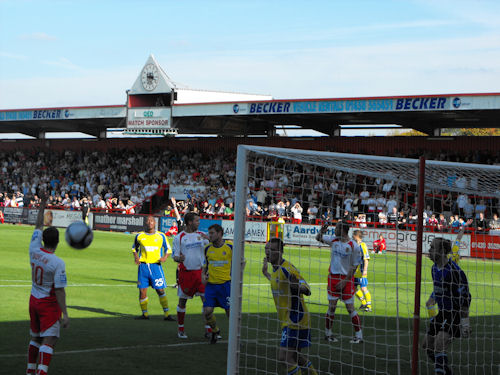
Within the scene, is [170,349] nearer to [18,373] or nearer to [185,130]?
[18,373]

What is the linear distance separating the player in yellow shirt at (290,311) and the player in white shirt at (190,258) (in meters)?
3.35

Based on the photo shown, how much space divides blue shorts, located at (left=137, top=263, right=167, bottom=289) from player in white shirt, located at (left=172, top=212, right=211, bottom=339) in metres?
1.01

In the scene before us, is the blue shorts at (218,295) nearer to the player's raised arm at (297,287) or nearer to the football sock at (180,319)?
the football sock at (180,319)

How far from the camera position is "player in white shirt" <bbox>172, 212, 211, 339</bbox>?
1113 cm

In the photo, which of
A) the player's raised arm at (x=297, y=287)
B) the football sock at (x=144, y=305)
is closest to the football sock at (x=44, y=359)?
the player's raised arm at (x=297, y=287)

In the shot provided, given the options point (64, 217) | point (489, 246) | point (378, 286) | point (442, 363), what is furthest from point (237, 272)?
point (64, 217)

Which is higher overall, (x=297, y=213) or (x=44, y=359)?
(x=297, y=213)

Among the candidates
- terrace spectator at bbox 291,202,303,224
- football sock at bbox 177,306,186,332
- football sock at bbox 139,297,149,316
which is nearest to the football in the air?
football sock at bbox 177,306,186,332

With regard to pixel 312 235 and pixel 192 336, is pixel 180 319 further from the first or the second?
pixel 312 235

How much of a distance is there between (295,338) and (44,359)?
107 inches

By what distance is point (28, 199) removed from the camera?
145 feet

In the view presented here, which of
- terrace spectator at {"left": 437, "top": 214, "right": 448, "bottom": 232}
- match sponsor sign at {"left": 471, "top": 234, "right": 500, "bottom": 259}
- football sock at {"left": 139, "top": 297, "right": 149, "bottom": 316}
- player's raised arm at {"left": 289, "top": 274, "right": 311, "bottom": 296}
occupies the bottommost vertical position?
football sock at {"left": 139, "top": 297, "right": 149, "bottom": 316}

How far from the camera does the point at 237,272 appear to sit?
7.28 m

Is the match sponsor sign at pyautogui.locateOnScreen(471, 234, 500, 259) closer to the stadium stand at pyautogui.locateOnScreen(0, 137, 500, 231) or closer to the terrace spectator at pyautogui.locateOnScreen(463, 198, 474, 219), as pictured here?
the stadium stand at pyautogui.locateOnScreen(0, 137, 500, 231)
